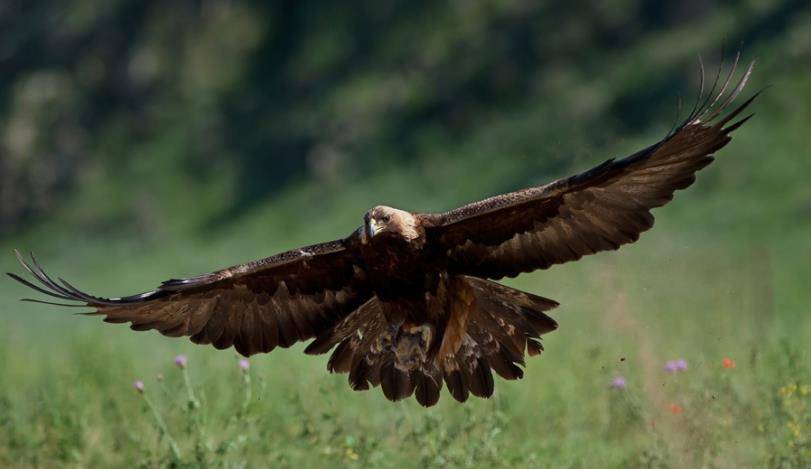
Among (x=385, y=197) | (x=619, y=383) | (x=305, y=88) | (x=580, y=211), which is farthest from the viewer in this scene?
(x=305, y=88)

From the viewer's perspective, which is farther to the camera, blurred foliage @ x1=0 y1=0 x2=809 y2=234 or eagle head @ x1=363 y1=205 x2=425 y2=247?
blurred foliage @ x1=0 y1=0 x2=809 y2=234

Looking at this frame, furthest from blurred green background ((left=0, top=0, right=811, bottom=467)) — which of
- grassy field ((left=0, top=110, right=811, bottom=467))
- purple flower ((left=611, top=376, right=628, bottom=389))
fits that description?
purple flower ((left=611, top=376, right=628, bottom=389))

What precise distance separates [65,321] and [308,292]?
436 inches

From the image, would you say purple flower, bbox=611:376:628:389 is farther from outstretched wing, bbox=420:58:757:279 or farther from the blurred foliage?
the blurred foliage

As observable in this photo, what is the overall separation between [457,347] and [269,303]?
123 centimetres

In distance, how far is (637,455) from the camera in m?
7.88

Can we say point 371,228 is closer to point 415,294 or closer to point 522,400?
point 415,294

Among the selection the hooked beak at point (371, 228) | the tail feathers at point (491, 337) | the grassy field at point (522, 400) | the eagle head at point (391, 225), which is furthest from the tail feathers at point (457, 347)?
the hooked beak at point (371, 228)

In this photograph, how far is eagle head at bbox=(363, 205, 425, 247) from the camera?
7.69 meters

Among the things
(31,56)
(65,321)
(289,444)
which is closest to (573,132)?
(65,321)

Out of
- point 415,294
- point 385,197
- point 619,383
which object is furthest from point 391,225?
point 385,197

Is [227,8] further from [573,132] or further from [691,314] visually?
[691,314]

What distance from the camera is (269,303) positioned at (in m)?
8.42

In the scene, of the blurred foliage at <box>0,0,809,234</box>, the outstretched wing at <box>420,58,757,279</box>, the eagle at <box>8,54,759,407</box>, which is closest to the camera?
the outstretched wing at <box>420,58,757,279</box>
